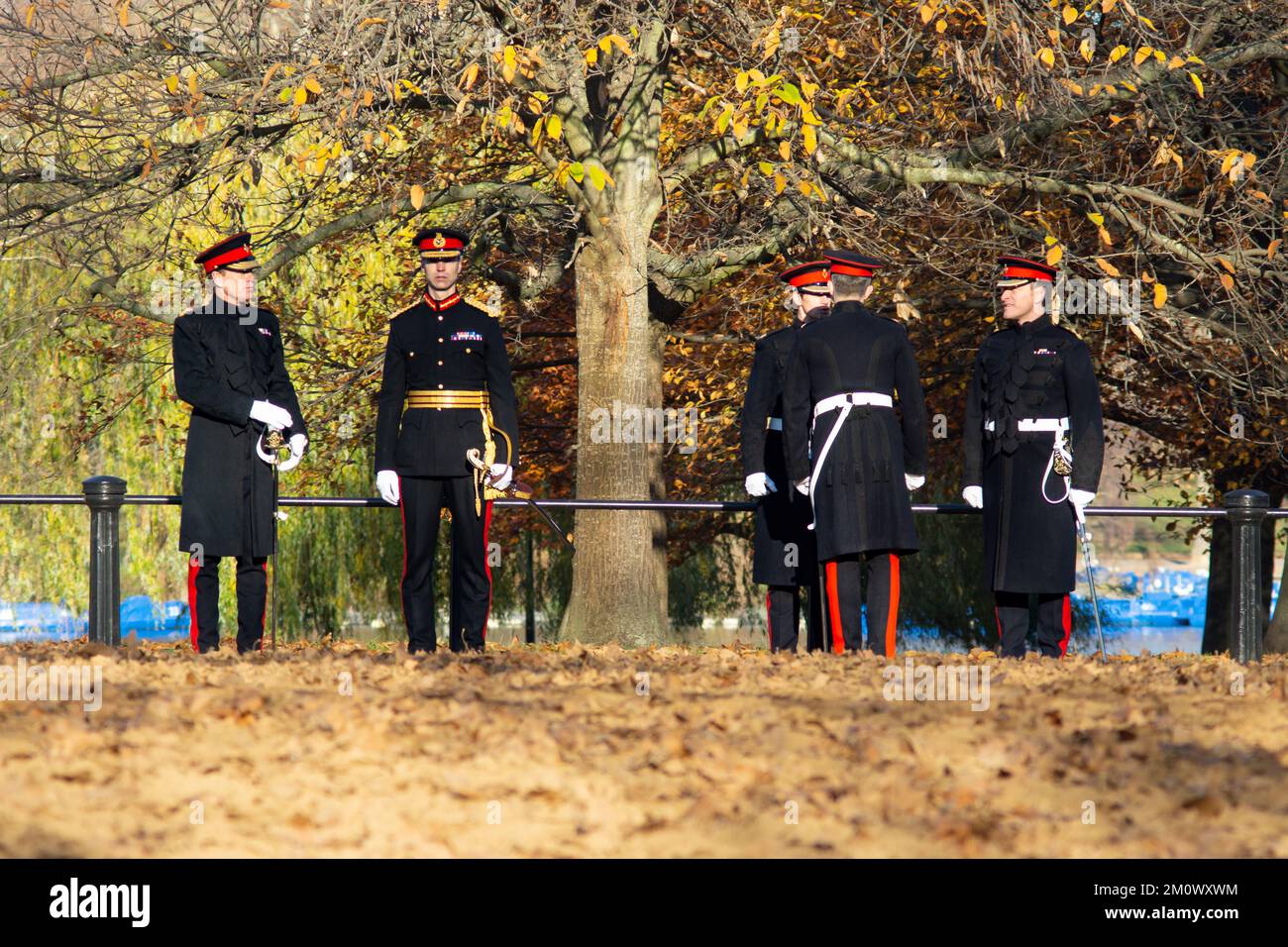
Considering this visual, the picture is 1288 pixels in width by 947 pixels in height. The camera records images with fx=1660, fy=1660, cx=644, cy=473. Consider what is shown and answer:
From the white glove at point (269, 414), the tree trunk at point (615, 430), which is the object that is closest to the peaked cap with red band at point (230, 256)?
the white glove at point (269, 414)

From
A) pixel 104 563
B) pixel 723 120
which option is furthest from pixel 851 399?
pixel 104 563

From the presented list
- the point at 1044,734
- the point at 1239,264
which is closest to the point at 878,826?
the point at 1044,734

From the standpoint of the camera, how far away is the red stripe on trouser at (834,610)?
732 cm

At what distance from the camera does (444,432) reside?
8016 millimetres

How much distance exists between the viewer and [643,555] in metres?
12.5

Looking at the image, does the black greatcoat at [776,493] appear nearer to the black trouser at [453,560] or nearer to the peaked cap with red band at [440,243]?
the black trouser at [453,560]

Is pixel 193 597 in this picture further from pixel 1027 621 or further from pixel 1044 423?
pixel 1044 423

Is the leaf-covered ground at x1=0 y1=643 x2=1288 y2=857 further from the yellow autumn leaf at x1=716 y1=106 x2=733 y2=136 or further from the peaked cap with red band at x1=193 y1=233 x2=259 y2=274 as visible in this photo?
the yellow autumn leaf at x1=716 y1=106 x2=733 y2=136

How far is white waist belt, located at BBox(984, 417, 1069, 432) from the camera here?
8125 mm

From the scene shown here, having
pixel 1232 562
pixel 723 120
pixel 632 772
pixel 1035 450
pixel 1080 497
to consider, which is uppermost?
pixel 723 120

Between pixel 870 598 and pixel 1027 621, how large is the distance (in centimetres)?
112

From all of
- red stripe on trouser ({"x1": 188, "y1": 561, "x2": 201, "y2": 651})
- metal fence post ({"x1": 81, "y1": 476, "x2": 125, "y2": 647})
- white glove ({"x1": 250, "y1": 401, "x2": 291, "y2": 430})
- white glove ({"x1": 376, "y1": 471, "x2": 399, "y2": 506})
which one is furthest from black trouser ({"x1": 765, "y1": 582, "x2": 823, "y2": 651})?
metal fence post ({"x1": 81, "y1": 476, "x2": 125, "y2": 647})
